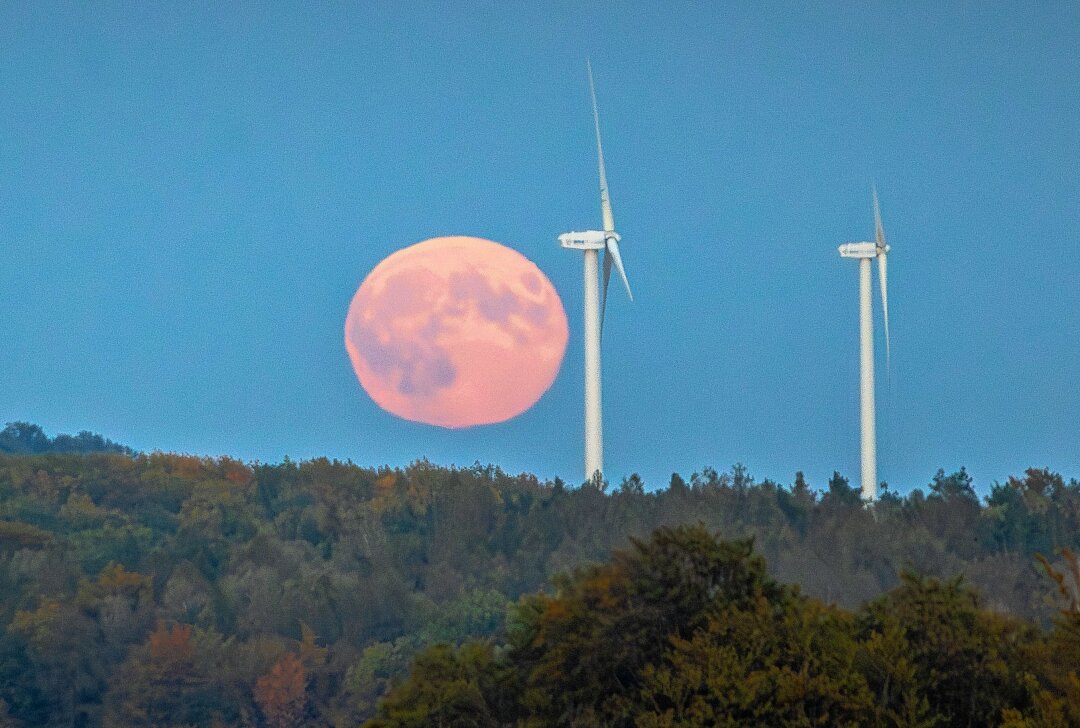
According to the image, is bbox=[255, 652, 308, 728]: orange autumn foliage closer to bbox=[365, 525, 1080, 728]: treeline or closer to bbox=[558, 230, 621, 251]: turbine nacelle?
bbox=[558, 230, 621, 251]: turbine nacelle

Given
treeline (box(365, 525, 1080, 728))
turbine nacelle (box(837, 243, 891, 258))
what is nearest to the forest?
treeline (box(365, 525, 1080, 728))

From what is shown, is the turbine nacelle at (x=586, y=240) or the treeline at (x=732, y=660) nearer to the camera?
the treeline at (x=732, y=660)

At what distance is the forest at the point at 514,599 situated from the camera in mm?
39375

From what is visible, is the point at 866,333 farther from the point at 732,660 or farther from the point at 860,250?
the point at 732,660

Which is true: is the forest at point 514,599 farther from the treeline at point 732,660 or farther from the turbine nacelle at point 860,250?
the turbine nacelle at point 860,250

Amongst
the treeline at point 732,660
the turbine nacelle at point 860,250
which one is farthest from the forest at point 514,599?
the turbine nacelle at point 860,250

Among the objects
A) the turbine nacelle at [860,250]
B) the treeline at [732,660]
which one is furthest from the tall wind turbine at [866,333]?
the treeline at [732,660]

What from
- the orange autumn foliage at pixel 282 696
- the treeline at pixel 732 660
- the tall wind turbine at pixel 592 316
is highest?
the tall wind turbine at pixel 592 316

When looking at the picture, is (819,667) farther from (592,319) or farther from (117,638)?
(117,638)

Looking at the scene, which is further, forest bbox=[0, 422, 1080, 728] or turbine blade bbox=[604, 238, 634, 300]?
turbine blade bbox=[604, 238, 634, 300]

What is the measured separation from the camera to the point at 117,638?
340 ft

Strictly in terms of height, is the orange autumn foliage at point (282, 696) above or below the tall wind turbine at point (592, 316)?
below

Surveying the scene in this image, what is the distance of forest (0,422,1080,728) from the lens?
39.4 meters

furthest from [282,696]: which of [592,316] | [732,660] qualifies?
[732,660]
